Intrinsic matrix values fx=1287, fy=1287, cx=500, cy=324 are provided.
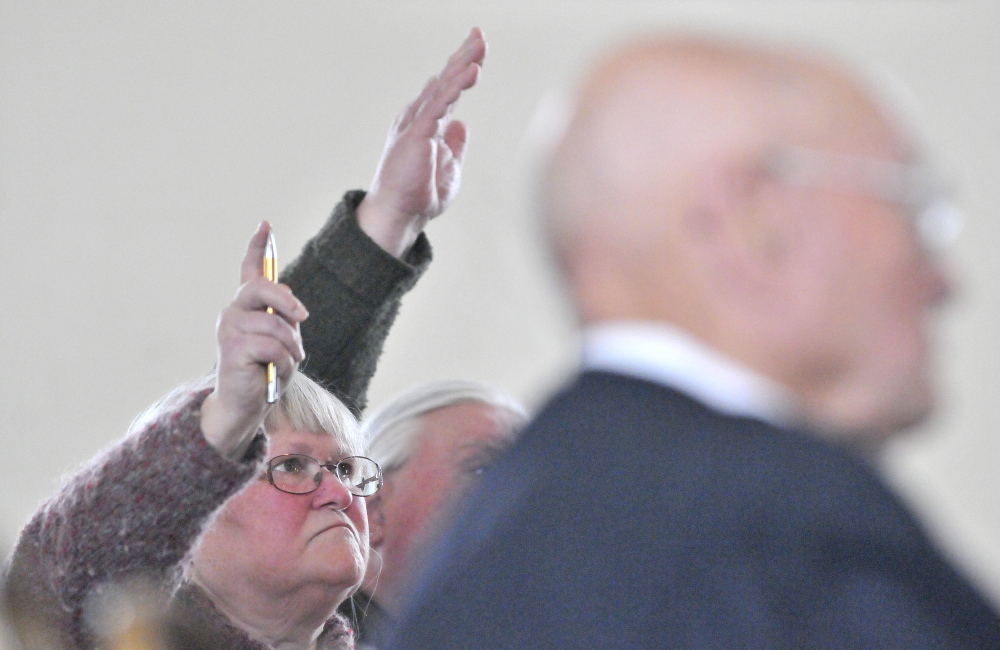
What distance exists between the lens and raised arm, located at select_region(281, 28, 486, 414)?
128cm

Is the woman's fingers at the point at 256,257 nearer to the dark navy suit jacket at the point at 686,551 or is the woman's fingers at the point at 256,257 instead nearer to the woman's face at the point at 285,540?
the woman's face at the point at 285,540

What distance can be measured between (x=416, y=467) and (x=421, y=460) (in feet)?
0.04

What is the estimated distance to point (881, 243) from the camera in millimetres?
564

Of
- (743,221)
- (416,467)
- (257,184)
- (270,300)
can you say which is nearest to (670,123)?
(743,221)

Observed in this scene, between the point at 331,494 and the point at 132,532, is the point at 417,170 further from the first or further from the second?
the point at 132,532

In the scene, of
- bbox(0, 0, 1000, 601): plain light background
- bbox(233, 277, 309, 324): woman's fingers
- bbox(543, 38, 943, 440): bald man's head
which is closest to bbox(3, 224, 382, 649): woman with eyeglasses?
bbox(233, 277, 309, 324): woman's fingers

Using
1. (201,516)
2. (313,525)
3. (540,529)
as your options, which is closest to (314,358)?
(313,525)

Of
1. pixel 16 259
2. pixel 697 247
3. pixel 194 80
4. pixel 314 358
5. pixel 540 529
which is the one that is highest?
pixel 697 247

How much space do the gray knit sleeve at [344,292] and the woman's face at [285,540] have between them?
0.15 m

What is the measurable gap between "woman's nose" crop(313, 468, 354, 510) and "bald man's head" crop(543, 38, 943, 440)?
0.61 meters

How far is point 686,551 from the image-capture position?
52 cm

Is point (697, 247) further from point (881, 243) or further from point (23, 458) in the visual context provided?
point (23, 458)

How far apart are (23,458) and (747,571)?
2749 mm

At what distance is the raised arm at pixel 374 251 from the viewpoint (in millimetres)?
1277
